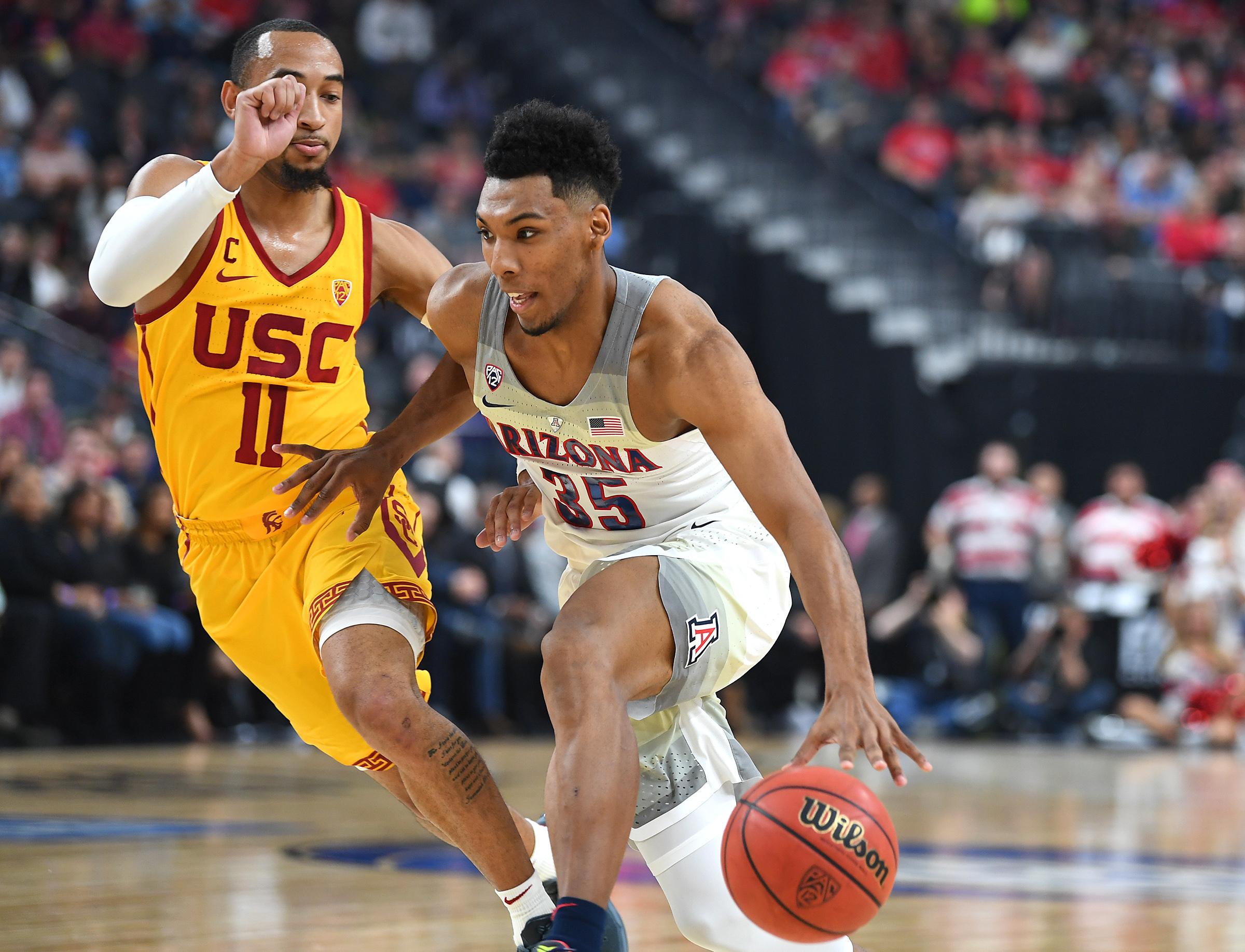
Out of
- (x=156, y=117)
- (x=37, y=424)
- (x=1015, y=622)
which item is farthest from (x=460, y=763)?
(x=156, y=117)

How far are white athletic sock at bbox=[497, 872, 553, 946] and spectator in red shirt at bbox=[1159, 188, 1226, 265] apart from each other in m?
13.3

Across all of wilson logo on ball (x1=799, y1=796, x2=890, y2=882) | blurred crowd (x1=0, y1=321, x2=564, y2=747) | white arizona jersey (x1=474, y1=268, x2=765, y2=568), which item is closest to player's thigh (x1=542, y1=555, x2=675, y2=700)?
white arizona jersey (x1=474, y1=268, x2=765, y2=568)

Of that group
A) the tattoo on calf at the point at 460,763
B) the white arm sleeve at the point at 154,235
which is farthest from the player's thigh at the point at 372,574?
the white arm sleeve at the point at 154,235

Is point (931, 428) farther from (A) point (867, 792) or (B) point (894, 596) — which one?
(A) point (867, 792)

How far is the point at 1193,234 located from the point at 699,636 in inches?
A: 534

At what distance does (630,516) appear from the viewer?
4.15 meters

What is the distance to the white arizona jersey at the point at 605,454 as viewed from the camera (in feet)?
12.9

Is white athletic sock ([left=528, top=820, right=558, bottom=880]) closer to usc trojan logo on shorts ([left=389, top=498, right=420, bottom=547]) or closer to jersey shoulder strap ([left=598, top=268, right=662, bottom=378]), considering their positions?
usc trojan logo on shorts ([left=389, top=498, right=420, bottom=547])

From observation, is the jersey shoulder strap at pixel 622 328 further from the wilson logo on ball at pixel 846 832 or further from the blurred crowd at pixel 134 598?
the blurred crowd at pixel 134 598

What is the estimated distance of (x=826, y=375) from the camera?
615 inches

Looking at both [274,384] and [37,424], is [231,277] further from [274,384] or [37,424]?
[37,424]

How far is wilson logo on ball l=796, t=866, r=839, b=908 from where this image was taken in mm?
3441

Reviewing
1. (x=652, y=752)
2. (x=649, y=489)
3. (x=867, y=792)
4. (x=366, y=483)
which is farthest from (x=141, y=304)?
(x=867, y=792)

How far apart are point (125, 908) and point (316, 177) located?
7.27ft
